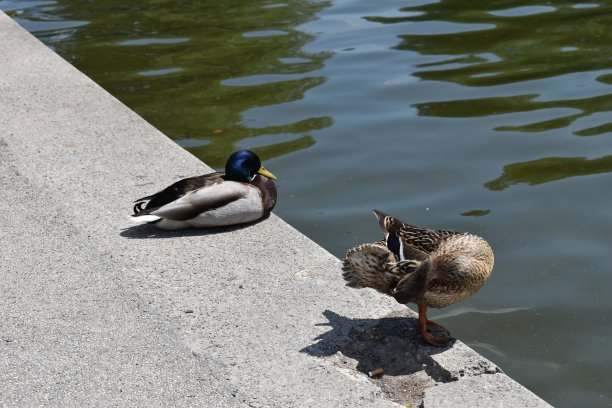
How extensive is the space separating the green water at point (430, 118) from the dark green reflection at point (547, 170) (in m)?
0.02

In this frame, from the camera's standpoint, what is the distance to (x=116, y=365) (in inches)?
173

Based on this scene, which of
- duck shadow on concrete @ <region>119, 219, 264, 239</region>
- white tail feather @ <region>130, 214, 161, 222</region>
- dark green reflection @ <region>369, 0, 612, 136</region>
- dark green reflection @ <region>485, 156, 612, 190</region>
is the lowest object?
dark green reflection @ <region>485, 156, 612, 190</region>

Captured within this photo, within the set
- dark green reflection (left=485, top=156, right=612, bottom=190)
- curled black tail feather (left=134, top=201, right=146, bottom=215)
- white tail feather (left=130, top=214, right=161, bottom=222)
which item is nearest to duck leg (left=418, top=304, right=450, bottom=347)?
white tail feather (left=130, top=214, right=161, bottom=222)

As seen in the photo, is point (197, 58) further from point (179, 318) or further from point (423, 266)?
point (423, 266)

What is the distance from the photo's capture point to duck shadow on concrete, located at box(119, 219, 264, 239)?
229 inches

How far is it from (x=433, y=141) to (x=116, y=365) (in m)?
4.36

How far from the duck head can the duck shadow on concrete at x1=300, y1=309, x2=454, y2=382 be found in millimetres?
1775

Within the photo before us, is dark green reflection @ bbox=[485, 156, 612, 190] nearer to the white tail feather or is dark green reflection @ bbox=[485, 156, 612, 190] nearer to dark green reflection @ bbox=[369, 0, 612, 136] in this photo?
dark green reflection @ bbox=[369, 0, 612, 136]

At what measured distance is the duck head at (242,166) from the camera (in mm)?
6309

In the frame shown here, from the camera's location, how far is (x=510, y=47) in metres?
10.8

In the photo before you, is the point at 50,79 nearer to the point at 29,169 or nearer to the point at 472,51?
the point at 29,169

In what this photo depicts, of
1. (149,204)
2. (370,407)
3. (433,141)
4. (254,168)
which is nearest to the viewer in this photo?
(370,407)

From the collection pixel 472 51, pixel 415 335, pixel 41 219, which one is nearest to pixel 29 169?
pixel 41 219

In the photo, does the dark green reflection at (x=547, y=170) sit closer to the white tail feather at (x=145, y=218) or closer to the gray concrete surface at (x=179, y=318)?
the gray concrete surface at (x=179, y=318)
